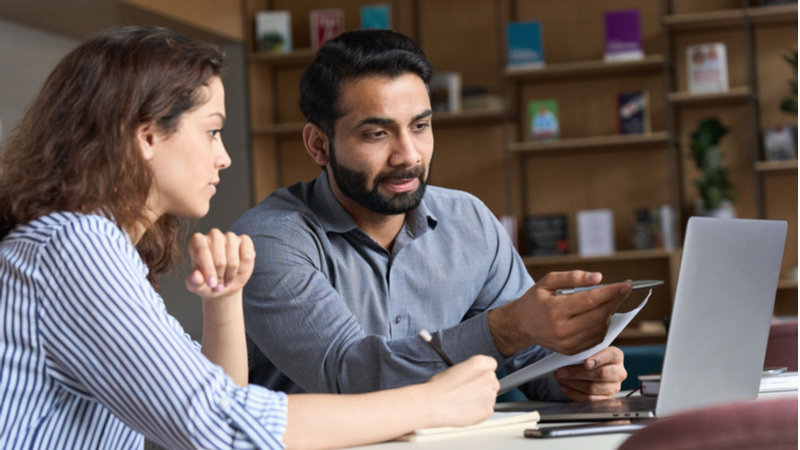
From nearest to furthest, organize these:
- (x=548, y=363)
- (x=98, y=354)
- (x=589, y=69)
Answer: (x=98, y=354) < (x=548, y=363) < (x=589, y=69)

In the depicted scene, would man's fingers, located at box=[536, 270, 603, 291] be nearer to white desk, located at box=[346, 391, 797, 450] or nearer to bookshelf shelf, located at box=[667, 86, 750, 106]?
white desk, located at box=[346, 391, 797, 450]

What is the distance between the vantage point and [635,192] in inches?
184

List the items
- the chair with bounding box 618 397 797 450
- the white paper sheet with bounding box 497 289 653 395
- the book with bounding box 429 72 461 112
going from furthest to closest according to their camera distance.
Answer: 1. the book with bounding box 429 72 461 112
2. the white paper sheet with bounding box 497 289 653 395
3. the chair with bounding box 618 397 797 450

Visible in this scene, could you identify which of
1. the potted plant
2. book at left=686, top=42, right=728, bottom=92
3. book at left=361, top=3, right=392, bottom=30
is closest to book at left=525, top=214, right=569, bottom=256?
the potted plant

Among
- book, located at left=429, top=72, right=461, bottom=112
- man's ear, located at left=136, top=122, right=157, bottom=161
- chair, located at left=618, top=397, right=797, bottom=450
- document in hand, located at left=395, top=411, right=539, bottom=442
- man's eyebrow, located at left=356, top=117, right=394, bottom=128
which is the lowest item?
document in hand, located at left=395, top=411, right=539, bottom=442

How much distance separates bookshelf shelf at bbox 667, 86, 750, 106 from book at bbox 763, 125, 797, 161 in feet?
0.82

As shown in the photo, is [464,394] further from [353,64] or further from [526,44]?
[526,44]

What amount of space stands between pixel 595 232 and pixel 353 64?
10.4 ft

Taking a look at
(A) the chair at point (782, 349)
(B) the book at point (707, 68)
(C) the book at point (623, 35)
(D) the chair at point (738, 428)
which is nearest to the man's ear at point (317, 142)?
(A) the chair at point (782, 349)

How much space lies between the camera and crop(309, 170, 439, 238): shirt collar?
5.36 ft

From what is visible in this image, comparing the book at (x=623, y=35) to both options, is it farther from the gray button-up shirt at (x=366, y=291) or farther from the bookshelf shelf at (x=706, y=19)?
the gray button-up shirt at (x=366, y=291)

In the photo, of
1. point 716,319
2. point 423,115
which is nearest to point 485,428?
point 716,319

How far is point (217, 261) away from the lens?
1030mm

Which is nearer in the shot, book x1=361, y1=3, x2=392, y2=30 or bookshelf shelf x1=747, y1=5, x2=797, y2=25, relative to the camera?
bookshelf shelf x1=747, y1=5, x2=797, y2=25
